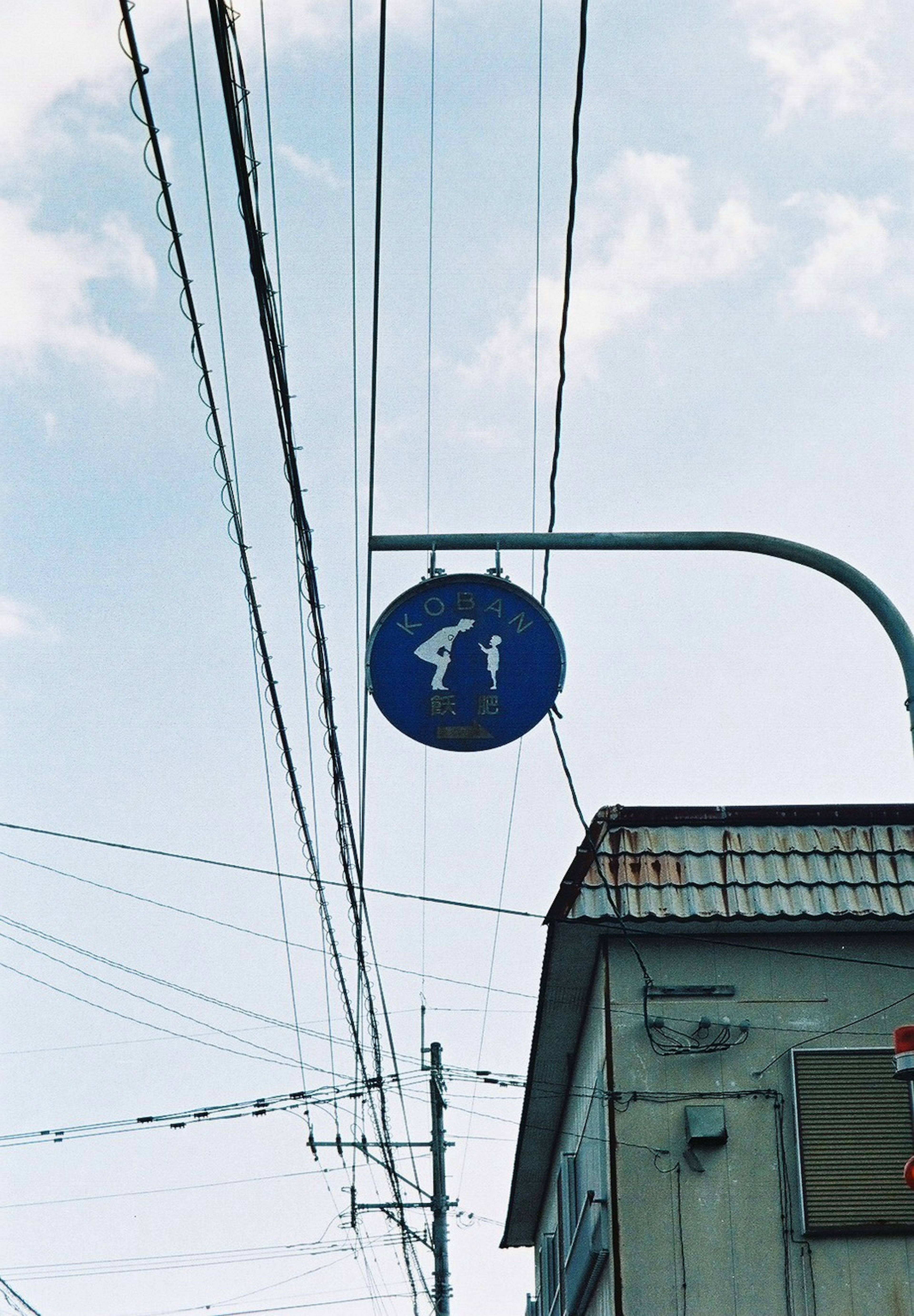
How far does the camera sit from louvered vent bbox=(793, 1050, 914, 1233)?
47.6 ft

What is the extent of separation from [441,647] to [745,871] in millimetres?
6876

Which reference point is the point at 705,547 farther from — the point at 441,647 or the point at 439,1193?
the point at 439,1193

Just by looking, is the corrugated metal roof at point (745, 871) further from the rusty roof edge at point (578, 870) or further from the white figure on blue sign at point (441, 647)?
the white figure on blue sign at point (441, 647)

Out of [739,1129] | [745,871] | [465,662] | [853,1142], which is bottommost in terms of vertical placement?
[853,1142]

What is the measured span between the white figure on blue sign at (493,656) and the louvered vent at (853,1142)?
6.98 meters

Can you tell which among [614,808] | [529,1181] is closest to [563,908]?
[614,808]

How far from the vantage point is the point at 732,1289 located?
1426cm

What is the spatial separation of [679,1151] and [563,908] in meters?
2.49

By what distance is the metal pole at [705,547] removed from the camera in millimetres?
8211

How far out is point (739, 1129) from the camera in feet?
48.8

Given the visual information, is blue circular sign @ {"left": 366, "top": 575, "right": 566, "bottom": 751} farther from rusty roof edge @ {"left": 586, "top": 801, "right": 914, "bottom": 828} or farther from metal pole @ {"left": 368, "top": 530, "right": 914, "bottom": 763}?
rusty roof edge @ {"left": 586, "top": 801, "right": 914, "bottom": 828}

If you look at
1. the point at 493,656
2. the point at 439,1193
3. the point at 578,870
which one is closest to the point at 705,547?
the point at 493,656

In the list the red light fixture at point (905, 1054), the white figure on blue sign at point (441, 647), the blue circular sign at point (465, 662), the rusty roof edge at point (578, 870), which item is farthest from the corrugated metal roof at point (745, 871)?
the red light fixture at point (905, 1054)

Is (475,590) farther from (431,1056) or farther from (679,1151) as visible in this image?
(431,1056)
